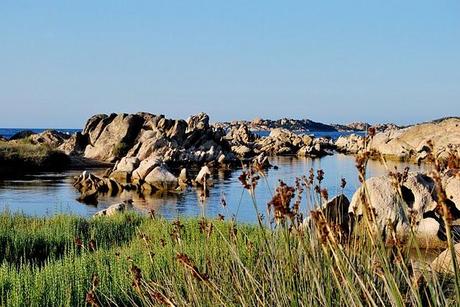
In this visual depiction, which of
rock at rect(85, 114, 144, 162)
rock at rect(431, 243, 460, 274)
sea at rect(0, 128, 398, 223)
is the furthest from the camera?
rock at rect(85, 114, 144, 162)

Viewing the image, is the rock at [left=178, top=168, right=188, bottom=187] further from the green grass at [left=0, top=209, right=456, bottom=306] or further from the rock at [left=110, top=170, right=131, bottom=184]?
the green grass at [left=0, top=209, right=456, bottom=306]

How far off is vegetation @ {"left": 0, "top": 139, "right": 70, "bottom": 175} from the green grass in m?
22.9

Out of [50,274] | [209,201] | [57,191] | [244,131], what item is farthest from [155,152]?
[50,274]

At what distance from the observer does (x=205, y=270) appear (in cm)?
475

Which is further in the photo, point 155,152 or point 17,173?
point 155,152

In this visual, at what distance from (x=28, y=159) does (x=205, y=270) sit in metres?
32.6

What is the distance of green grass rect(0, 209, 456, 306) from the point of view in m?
2.53

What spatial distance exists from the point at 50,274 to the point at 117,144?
38.2 m

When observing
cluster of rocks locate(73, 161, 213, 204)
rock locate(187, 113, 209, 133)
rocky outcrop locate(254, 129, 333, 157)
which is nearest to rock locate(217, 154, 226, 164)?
rock locate(187, 113, 209, 133)

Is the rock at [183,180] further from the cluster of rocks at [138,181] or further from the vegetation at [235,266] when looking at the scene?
the vegetation at [235,266]

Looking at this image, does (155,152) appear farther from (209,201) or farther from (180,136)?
(209,201)

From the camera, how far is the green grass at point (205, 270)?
8.29ft

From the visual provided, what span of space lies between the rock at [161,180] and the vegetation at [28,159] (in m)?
9.41

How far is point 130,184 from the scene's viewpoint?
2767 cm
